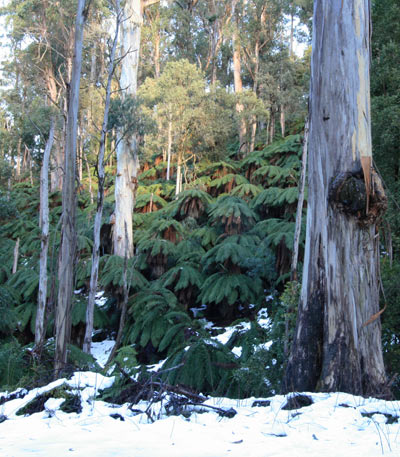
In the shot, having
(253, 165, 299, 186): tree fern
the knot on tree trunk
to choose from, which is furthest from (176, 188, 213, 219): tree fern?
the knot on tree trunk

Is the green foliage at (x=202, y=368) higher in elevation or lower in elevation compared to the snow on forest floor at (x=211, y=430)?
lower

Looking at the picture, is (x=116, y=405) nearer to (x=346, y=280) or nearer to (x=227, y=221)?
(x=346, y=280)

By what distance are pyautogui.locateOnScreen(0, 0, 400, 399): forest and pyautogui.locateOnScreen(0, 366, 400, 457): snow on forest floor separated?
0.53 metres

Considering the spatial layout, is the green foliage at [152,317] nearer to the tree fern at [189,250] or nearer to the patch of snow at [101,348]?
the patch of snow at [101,348]

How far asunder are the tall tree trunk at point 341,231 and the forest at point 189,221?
0.07ft

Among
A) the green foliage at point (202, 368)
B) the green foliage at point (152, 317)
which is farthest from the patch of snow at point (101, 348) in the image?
the green foliage at point (202, 368)

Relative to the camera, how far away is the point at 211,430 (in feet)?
8.49

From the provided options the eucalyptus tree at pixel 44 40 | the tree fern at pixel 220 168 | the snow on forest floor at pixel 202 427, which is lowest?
the snow on forest floor at pixel 202 427

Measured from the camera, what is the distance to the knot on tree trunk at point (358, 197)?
364 cm

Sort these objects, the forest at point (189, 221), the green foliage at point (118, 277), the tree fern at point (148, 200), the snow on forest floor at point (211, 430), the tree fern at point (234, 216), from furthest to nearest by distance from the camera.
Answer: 1. the tree fern at point (148, 200)
2. the tree fern at point (234, 216)
3. the green foliage at point (118, 277)
4. the forest at point (189, 221)
5. the snow on forest floor at point (211, 430)

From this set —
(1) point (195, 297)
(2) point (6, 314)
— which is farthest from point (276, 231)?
(2) point (6, 314)

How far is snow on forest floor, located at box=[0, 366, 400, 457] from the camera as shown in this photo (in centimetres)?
224

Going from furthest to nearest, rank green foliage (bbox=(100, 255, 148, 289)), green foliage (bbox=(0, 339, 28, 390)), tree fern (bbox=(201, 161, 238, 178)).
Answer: tree fern (bbox=(201, 161, 238, 178))
green foliage (bbox=(100, 255, 148, 289))
green foliage (bbox=(0, 339, 28, 390))

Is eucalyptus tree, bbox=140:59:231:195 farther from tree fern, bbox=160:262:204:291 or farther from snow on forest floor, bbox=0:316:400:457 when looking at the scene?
snow on forest floor, bbox=0:316:400:457
